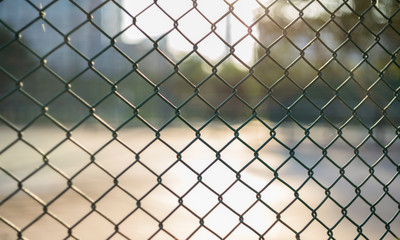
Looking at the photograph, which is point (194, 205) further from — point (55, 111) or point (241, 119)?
point (55, 111)

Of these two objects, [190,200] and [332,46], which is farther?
[332,46]

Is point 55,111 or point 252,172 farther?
point 55,111

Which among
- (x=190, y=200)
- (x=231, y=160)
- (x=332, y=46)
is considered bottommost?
(x=190, y=200)

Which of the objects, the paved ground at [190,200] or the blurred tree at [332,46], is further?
the paved ground at [190,200]

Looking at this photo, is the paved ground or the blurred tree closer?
the blurred tree

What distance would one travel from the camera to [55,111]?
24188mm

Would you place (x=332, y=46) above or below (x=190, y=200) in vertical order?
above

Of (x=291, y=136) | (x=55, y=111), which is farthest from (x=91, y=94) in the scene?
(x=291, y=136)

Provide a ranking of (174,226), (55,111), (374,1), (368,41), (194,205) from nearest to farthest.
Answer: (374,1), (174,226), (194,205), (368,41), (55,111)

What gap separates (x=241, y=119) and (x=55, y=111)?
1290cm

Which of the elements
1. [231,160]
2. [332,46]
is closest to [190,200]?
[231,160]

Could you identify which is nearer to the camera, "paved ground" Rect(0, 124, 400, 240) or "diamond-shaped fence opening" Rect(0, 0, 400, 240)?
"diamond-shaped fence opening" Rect(0, 0, 400, 240)

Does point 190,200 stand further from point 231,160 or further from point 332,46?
point 332,46

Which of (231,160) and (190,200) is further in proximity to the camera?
(231,160)
